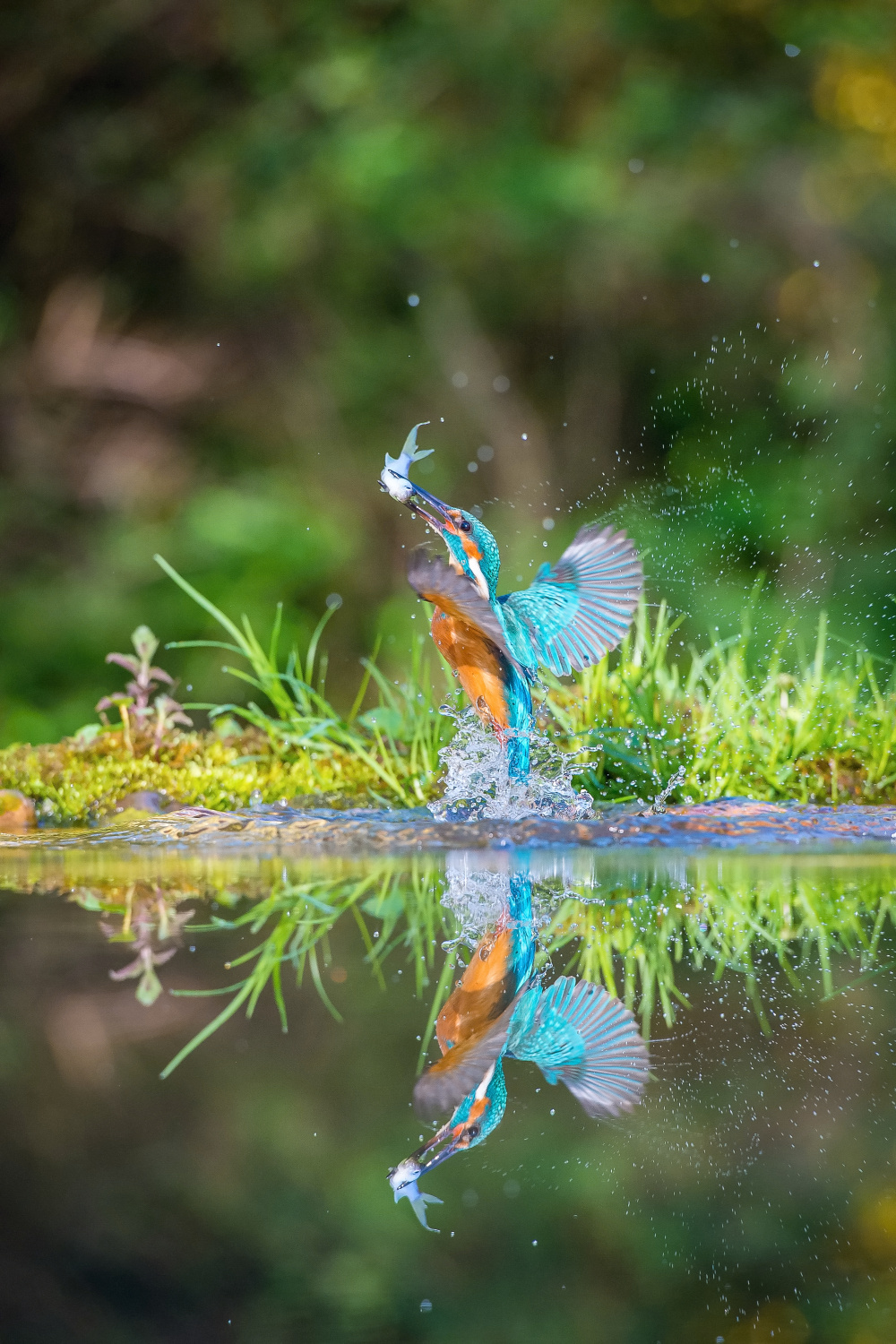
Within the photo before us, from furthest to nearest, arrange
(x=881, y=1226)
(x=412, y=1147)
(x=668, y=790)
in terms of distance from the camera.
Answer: (x=668, y=790), (x=412, y=1147), (x=881, y=1226)

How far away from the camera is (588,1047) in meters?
1.22

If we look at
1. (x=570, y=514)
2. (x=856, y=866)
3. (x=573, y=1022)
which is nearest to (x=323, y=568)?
(x=570, y=514)

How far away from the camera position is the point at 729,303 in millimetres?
8992

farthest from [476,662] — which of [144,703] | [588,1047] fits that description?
[588,1047]

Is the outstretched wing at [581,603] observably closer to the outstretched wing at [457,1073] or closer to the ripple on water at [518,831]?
the ripple on water at [518,831]

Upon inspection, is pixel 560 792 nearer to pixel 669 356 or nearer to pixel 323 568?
pixel 323 568

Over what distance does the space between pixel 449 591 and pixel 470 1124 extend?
5.40ft

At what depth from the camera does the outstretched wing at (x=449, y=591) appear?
251 centimetres

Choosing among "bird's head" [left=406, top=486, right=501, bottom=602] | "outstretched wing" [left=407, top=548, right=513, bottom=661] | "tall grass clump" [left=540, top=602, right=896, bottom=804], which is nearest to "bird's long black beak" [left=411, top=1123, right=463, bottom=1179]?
"outstretched wing" [left=407, top=548, right=513, bottom=661]

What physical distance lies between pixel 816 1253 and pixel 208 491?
8.13m

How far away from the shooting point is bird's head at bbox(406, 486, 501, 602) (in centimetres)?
299

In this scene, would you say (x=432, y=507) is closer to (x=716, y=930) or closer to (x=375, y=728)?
(x=375, y=728)

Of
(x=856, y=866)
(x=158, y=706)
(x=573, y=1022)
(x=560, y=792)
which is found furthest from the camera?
(x=158, y=706)

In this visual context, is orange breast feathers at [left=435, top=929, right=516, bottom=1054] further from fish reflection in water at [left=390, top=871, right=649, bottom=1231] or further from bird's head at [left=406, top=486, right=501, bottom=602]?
bird's head at [left=406, top=486, right=501, bottom=602]
